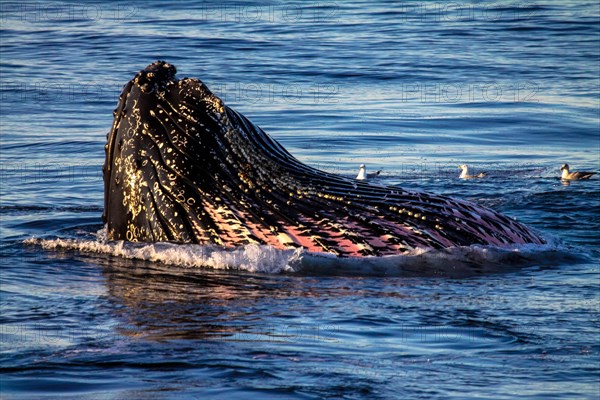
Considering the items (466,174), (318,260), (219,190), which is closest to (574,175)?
(466,174)

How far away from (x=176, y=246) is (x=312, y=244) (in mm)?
1000

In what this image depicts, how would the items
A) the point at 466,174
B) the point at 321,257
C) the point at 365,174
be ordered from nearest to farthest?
the point at 321,257 < the point at 365,174 < the point at 466,174

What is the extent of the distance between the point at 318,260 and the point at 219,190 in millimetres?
881

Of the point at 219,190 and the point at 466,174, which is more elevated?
the point at 466,174

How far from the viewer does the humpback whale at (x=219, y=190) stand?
8.73 metres

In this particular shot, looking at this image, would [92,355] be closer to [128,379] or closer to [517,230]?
[128,379]

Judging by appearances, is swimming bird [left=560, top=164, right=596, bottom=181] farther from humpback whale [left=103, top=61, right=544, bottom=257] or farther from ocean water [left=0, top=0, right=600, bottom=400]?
humpback whale [left=103, top=61, right=544, bottom=257]

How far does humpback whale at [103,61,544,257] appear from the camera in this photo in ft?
28.7

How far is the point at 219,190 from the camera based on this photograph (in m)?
8.77

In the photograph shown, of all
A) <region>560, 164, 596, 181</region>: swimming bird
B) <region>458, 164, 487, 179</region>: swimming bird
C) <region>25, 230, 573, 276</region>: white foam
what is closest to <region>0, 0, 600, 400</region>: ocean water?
<region>25, 230, 573, 276</region>: white foam

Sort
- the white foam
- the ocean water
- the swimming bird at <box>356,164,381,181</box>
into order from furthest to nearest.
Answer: the swimming bird at <box>356,164,381,181</box> → the white foam → the ocean water

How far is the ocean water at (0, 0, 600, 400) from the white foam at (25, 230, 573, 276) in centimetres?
2

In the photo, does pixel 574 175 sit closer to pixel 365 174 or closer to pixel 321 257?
pixel 365 174

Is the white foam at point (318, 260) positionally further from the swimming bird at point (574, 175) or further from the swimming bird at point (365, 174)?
the swimming bird at point (574, 175)
